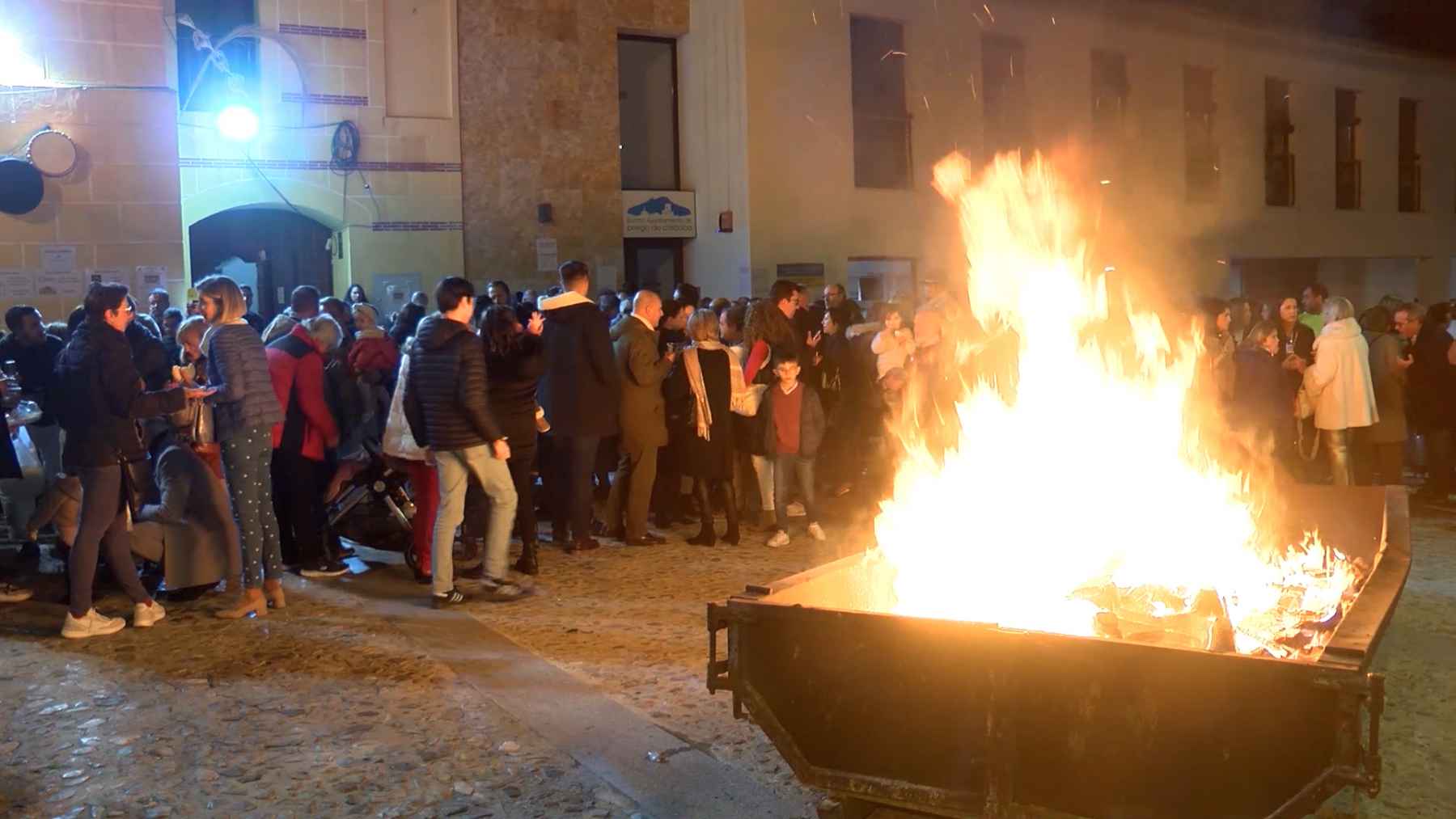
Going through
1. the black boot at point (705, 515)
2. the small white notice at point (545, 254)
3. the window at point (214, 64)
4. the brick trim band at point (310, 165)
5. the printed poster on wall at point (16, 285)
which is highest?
the window at point (214, 64)

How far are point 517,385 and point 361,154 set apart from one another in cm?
787

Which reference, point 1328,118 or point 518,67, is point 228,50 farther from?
point 1328,118

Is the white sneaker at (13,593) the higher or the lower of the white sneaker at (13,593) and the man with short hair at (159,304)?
the lower

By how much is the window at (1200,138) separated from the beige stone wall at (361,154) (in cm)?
1368

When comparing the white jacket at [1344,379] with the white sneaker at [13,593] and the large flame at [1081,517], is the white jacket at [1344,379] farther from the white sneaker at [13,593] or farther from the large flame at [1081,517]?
the white sneaker at [13,593]

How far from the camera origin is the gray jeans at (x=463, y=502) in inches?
309

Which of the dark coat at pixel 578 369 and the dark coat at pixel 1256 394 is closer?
the dark coat at pixel 578 369

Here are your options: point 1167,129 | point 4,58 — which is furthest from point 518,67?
point 1167,129

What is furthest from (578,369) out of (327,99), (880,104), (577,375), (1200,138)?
(1200,138)

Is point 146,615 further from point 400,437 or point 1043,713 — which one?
point 1043,713

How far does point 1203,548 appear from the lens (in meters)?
6.15

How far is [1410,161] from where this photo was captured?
27.3m

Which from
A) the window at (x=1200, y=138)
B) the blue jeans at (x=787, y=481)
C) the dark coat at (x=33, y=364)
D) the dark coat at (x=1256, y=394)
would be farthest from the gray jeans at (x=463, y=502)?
the window at (x=1200, y=138)

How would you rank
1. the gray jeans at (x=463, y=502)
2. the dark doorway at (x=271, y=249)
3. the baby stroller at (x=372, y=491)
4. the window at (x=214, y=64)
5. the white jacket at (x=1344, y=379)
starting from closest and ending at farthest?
the gray jeans at (x=463, y=502)
the baby stroller at (x=372, y=491)
the white jacket at (x=1344, y=379)
the window at (x=214, y=64)
the dark doorway at (x=271, y=249)
